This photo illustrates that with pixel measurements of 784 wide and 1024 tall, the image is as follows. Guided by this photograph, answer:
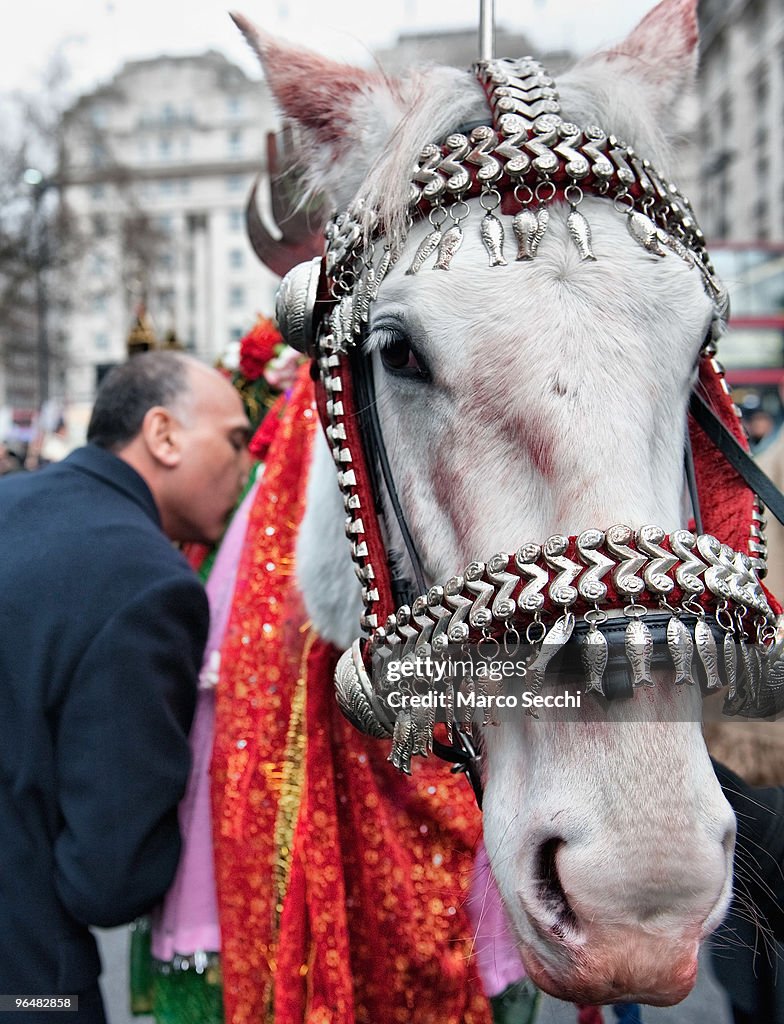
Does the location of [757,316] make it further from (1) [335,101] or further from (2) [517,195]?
(2) [517,195]

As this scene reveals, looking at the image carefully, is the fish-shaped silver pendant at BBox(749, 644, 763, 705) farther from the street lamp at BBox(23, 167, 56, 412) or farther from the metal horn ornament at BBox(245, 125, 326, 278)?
the street lamp at BBox(23, 167, 56, 412)

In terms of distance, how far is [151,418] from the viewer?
2.62 metres

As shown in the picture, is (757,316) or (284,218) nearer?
(284,218)

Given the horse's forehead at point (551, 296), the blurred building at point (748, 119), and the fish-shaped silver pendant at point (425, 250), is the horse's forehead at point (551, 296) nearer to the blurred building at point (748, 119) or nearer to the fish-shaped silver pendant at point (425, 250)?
the fish-shaped silver pendant at point (425, 250)

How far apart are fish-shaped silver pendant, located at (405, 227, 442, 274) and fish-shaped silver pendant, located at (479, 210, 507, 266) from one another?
8cm

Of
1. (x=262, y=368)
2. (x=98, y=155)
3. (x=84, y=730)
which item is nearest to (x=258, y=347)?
(x=262, y=368)

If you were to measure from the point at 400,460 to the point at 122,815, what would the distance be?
3.52 feet

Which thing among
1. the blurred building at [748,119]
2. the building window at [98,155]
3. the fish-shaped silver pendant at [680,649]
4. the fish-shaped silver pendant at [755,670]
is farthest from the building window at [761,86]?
the fish-shaped silver pendant at [680,649]

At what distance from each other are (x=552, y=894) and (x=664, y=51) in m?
1.72

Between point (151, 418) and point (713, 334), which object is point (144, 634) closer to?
point (151, 418)

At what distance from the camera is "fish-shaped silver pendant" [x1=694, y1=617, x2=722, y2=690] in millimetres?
1101

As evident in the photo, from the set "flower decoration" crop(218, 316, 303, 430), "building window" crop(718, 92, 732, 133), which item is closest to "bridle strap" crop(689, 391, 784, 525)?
"flower decoration" crop(218, 316, 303, 430)

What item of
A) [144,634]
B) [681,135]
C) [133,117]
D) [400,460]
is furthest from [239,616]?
[133,117]

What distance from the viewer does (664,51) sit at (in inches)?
72.4
